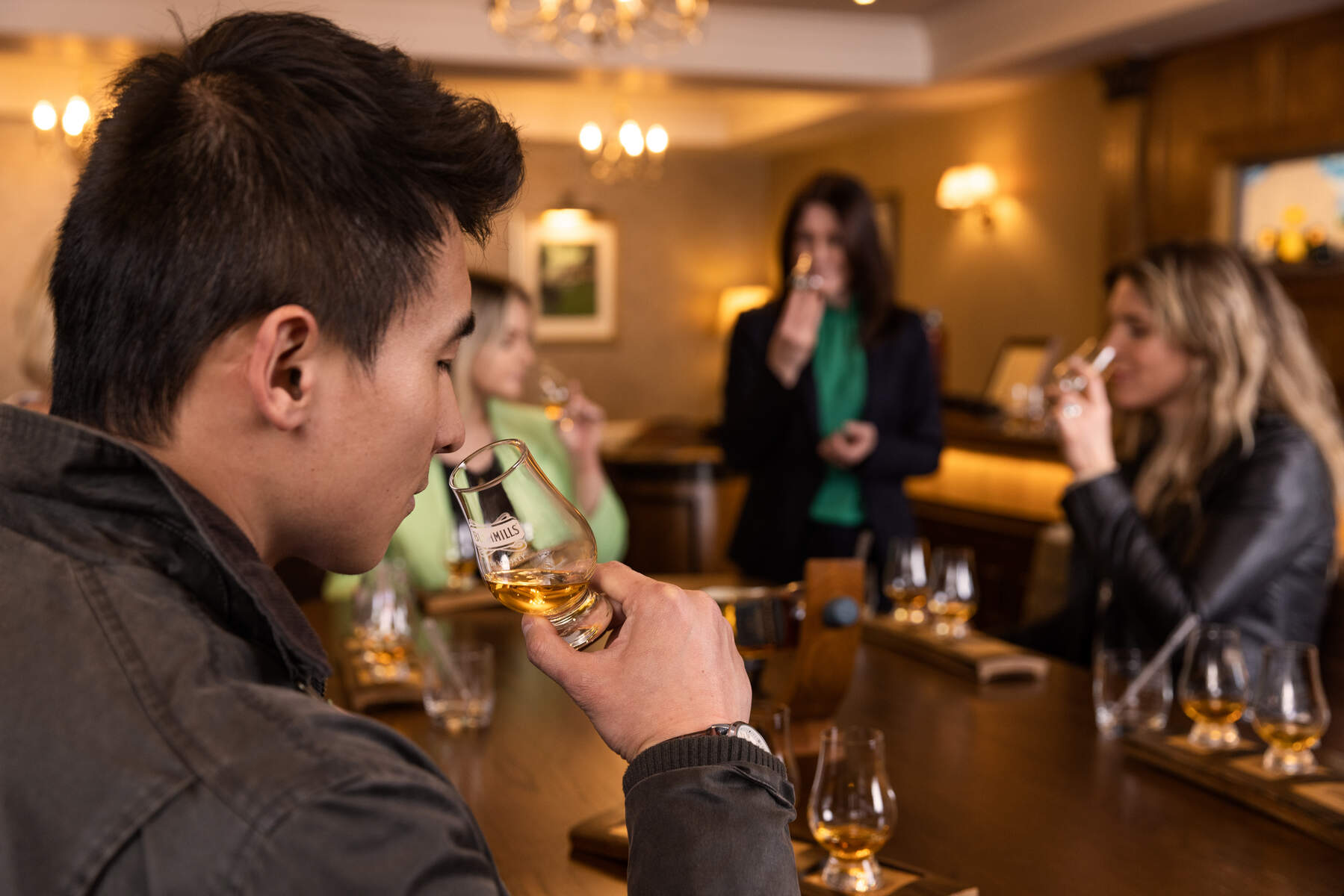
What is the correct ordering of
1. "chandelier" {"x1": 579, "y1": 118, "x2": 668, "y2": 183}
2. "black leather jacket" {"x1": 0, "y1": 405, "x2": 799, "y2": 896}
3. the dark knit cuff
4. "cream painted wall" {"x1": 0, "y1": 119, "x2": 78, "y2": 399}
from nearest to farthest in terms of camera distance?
"black leather jacket" {"x1": 0, "y1": 405, "x2": 799, "y2": 896} → the dark knit cuff → "chandelier" {"x1": 579, "y1": 118, "x2": 668, "y2": 183} → "cream painted wall" {"x1": 0, "y1": 119, "x2": 78, "y2": 399}

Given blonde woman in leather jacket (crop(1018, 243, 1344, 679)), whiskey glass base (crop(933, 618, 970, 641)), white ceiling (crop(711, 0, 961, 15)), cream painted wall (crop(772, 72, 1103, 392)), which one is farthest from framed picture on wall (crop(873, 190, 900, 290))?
whiskey glass base (crop(933, 618, 970, 641))

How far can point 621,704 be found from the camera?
3.13 ft

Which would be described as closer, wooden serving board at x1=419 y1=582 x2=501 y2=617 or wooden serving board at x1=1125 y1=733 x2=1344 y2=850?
wooden serving board at x1=1125 y1=733 x2=1344 y2=850

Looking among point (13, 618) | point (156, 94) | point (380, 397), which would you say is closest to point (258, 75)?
point (156, 94)

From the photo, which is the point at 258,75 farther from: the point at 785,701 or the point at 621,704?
the point at 785,701

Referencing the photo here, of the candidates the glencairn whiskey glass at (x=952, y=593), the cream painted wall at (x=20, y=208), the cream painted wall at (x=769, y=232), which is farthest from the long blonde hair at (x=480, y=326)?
the cream painted wall at (x=20, y=208)

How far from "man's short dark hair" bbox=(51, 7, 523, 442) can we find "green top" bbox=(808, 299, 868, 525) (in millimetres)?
2575

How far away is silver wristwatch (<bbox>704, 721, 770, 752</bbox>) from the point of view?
919 millimetres

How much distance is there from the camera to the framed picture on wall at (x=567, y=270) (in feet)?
31.2

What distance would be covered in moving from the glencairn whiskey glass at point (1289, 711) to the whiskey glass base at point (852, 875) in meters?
0.65

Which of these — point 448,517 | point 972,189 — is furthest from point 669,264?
point 448,517

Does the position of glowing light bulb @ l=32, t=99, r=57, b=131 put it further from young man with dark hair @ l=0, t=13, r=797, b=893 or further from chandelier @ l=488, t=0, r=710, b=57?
young man with dark hair @ l=0, t=13, r=797, b=893

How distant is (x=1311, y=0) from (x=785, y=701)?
14.6 ft

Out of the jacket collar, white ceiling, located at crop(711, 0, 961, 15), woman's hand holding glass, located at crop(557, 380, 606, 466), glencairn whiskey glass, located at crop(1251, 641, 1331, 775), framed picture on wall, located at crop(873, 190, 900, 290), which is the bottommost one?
glencairn whiskey glass, located at crop(1251, 641, 1331, 775)
